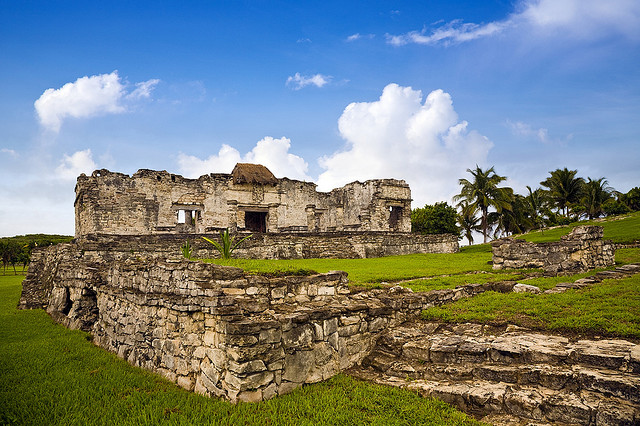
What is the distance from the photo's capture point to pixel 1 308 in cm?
1244

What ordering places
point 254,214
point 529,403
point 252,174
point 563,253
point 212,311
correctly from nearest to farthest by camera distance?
point 529,403 → point 212,311 → point 563,253 → point 252,174 → point 254,214

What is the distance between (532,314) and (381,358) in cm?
243

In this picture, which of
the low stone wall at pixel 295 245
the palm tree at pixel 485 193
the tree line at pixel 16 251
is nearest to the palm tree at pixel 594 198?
the palm tree at pixel 485 193

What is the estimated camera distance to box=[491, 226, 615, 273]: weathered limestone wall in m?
11.2

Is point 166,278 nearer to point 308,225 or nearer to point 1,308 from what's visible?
point 1,308

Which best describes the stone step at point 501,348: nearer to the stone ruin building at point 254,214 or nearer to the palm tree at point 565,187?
the stone ruin building at point 254,214

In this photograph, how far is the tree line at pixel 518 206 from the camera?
29.8m

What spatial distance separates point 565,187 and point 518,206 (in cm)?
781

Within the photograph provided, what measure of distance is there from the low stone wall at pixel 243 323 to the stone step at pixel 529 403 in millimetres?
1294

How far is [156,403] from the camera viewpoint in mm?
4637

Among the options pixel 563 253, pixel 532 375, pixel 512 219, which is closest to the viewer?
pixel 532 375

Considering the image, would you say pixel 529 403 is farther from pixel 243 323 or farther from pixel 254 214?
pixel 254 214

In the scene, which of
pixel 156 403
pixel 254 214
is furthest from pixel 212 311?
pixel 254 214

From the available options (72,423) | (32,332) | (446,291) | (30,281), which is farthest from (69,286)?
(446,291)
